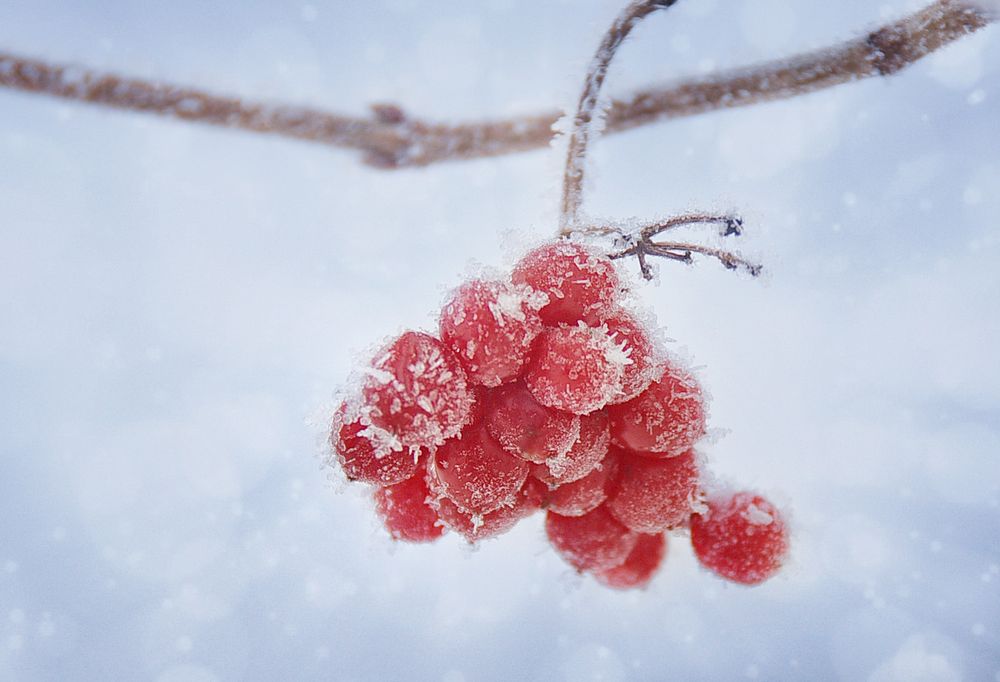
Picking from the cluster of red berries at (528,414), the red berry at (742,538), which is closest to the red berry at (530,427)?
the cluster of red berries at (528,414)

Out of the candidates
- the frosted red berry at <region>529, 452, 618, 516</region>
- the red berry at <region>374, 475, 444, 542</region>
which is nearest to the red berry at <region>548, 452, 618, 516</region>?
the frosted red berry at <region>529, 452, 618, 516</region>

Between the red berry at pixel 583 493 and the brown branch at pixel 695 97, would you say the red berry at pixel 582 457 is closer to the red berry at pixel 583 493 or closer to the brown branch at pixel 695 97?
the red berry at pixel 583 493

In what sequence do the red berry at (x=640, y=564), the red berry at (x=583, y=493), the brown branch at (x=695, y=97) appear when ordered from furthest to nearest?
the red berry at (x=640, y=564), the red berry at (x=583, y=493), the brown branch at (x=695, y=97)

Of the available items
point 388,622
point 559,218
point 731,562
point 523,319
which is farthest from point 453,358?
point 388,622

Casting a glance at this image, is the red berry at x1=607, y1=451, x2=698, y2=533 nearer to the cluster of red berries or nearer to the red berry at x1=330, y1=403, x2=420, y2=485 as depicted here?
the cluster of red berries

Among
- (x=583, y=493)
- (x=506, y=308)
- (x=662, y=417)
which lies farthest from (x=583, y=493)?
(x=506, y=308)

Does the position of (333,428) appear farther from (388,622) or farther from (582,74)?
(388,622)

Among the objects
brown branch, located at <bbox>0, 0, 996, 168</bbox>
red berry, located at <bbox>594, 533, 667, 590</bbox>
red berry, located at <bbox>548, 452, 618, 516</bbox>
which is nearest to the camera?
brown branch, located at <bbox>0, 0, 996, 168</bbox>
